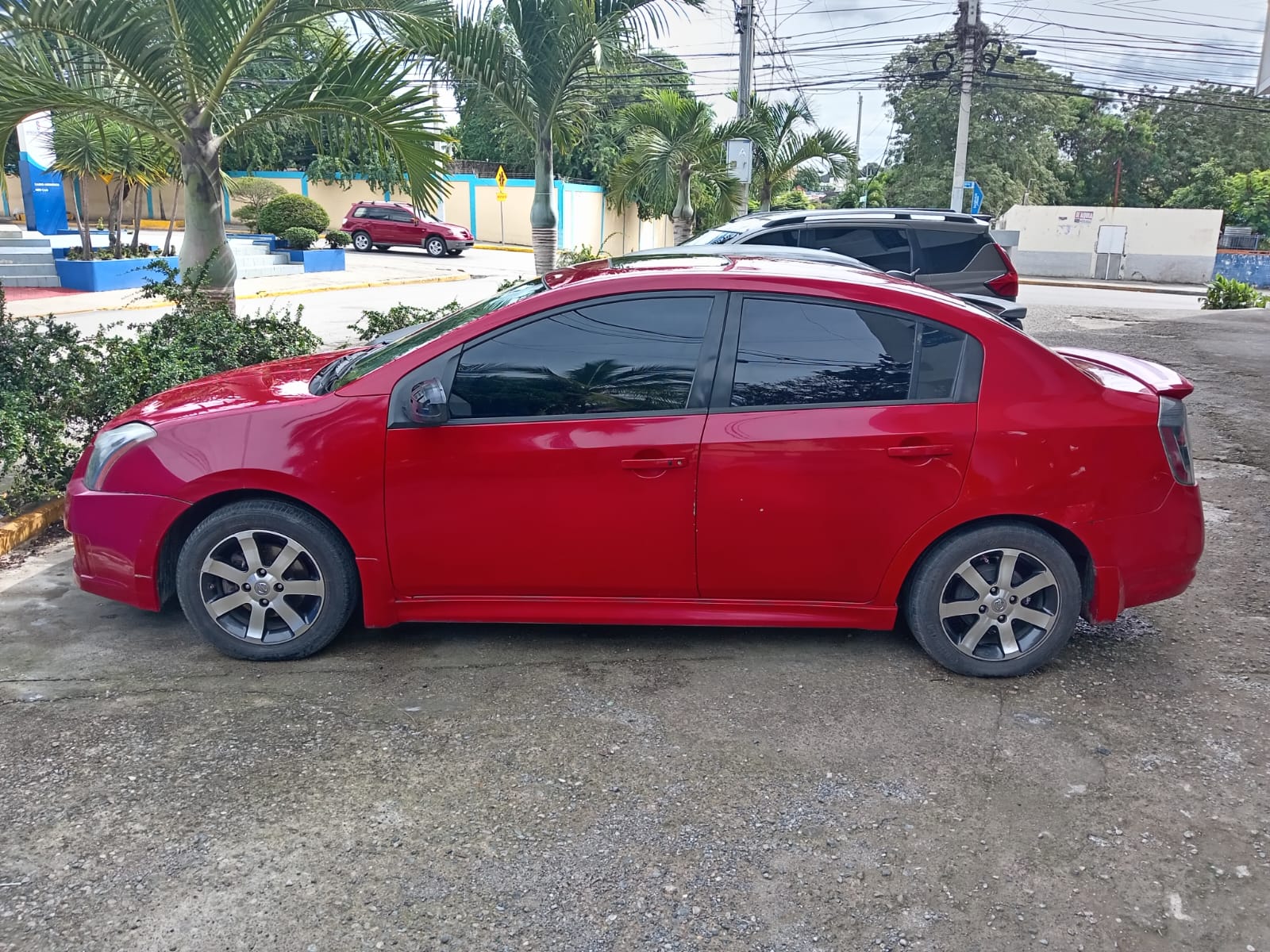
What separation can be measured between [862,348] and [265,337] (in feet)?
18.0

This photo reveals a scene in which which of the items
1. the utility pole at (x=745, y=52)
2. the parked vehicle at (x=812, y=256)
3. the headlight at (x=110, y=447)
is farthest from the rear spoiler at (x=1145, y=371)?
the utility pole at (x=745, y=52)

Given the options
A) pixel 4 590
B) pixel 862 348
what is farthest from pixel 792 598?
pixel 4 590

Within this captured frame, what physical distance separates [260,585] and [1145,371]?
3973 mm

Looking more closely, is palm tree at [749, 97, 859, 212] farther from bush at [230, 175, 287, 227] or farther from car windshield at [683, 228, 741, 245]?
bush at [230, 175, 287, 227]

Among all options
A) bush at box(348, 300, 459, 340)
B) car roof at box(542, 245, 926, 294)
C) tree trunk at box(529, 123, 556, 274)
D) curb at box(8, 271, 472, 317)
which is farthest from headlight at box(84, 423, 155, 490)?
tree trunk at box(529, 123, 556, 274)

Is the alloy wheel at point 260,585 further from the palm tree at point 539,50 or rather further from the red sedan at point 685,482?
the palm tree at point 539,50

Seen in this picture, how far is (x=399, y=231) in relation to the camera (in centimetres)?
A: 3466

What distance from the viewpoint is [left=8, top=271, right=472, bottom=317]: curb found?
16156mm

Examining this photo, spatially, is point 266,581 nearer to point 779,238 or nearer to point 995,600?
point 995,600

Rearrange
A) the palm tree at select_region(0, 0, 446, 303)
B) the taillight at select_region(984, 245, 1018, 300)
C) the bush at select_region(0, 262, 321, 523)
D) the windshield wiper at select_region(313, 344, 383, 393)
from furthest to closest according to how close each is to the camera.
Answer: the taillight at select_region(984, 245, 1018, 300)
the palm tree at select_region(0, 0, 446, 303)
the bush at select_region(0, 262, 321, 523)
the windshield wiper at select_region(313, 344, 383, 393)

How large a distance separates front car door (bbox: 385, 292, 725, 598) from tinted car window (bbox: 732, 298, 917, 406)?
16 cm

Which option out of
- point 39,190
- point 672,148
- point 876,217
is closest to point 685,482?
point 876,217

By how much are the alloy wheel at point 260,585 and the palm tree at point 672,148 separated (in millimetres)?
14089

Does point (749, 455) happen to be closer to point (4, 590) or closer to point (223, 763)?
point (223, 763)
